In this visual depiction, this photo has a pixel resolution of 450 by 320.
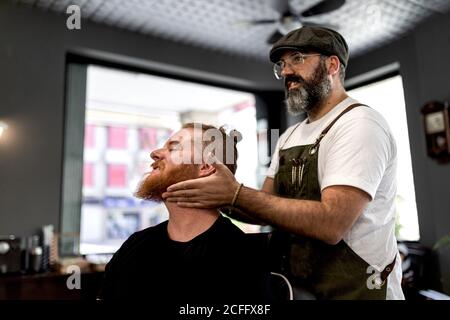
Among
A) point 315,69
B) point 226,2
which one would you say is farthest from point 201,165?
point 226,2

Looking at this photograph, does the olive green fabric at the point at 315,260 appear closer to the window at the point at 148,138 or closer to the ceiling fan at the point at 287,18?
the window at the point at 148,138

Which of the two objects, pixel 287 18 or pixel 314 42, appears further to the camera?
pixel 287 18

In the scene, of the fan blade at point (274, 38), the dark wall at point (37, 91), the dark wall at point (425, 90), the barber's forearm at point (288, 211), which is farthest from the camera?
the fan blade at point (274, 38)

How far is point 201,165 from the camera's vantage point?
909mm

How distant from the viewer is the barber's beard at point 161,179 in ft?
3.07

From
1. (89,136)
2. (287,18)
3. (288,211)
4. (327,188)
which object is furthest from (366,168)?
(287,18)

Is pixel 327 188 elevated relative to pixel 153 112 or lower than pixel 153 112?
lower

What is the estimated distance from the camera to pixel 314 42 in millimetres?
Result: 749

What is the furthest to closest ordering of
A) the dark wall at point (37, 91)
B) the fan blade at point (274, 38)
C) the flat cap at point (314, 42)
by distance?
the fan blade at point (274, 38), the dark wall at point (37, 91), the flat cap at point (314, 42)

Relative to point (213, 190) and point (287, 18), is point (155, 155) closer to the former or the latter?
point (213, 190)

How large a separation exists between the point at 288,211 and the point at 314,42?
40 cm

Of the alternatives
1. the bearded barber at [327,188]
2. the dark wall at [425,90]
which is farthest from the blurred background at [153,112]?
the bearded barber at [327,188]

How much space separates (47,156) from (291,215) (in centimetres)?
96
